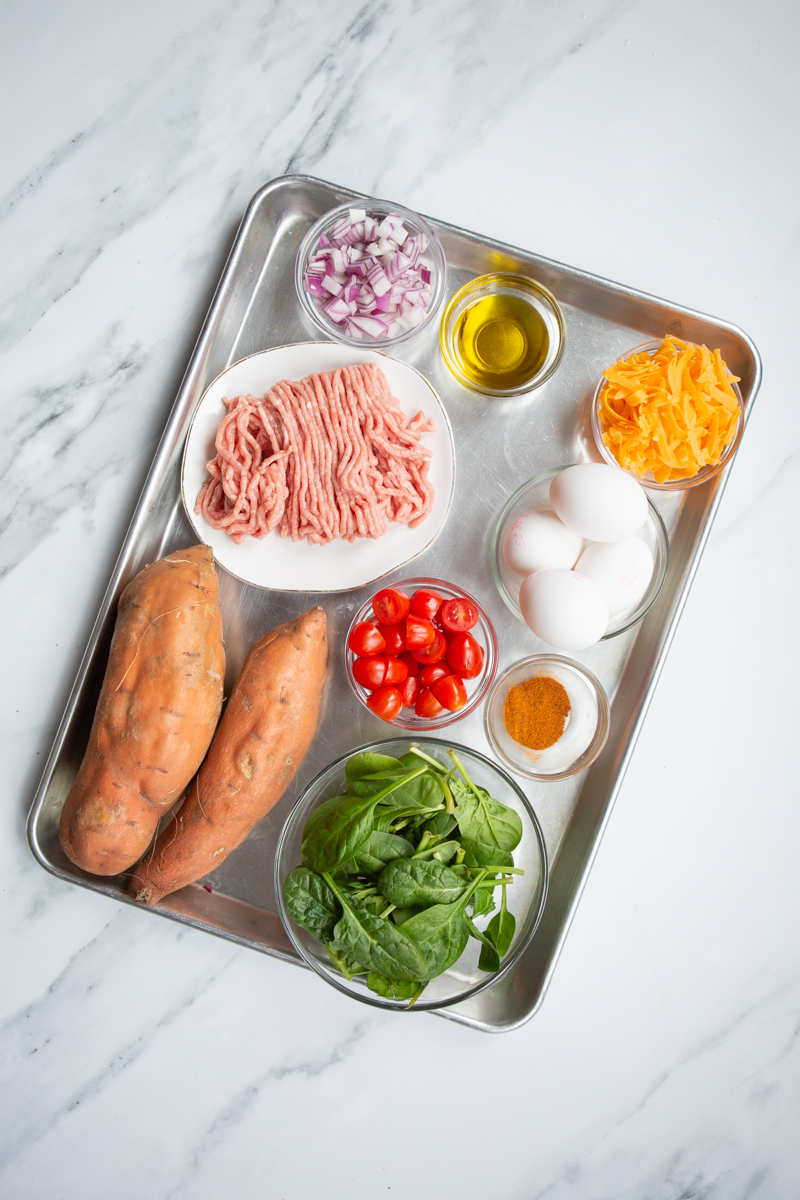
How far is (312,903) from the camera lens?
138 centimetres

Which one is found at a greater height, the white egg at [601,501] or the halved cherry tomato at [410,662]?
the white egg at [601,501]

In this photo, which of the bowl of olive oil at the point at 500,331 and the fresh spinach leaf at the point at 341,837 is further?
the bowl of olive oil at the point at 500,331

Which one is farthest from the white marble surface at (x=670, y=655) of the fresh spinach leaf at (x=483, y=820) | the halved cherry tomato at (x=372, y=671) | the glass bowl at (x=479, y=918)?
the halved cherry tomato at (x=372, y=671)

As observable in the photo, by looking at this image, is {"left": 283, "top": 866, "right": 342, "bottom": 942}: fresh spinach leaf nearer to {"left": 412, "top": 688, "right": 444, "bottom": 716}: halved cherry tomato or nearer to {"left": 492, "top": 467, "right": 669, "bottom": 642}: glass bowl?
{"left": 412, "top": 688, "right": 444, "bottom": 716}: halved cherry tomato

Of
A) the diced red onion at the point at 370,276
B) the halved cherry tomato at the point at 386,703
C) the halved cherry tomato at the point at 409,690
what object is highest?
the diced red onion at the point at 370,276

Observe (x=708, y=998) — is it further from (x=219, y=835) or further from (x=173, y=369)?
(x=173, y=369)

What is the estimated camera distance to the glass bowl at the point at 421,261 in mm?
1669

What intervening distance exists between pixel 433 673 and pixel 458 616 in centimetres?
15

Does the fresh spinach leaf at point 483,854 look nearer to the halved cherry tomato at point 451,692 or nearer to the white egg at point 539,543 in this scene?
the halved cherry tomato at point 451,692

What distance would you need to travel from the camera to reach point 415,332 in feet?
5.53

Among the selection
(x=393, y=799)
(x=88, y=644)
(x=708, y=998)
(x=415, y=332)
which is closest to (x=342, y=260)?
(x=415, y=332)

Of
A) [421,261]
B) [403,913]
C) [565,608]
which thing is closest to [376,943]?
[403,913]

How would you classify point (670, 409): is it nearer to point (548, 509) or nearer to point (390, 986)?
point (548, 509)

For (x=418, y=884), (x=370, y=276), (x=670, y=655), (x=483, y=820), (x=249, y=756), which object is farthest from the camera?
(x=670, y=655)
